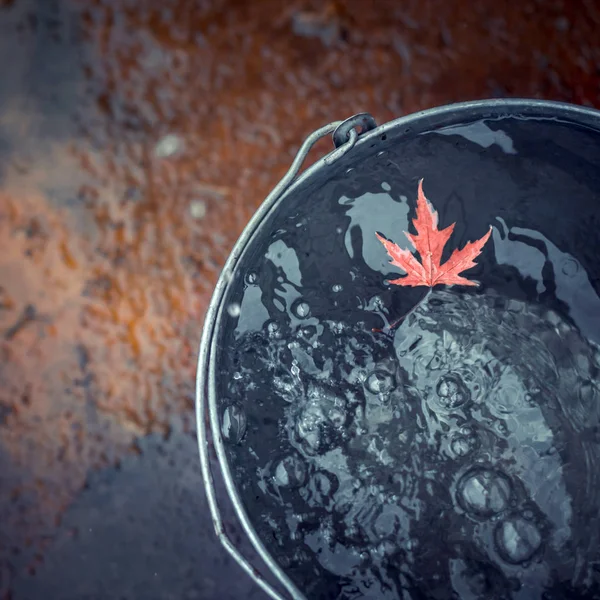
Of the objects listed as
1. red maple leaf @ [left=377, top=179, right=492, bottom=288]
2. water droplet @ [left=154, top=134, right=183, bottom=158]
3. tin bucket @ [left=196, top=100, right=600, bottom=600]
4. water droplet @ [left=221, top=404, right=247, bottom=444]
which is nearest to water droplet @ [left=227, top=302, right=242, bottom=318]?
tin bucket @ [left=196, top=100, right=600, bottom=600]

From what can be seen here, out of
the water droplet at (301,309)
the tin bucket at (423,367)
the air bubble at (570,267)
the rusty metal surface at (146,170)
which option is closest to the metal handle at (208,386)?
the tin bucket at (423,367)

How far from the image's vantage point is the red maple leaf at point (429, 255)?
25.5 inches

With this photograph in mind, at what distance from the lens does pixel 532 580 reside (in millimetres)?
641

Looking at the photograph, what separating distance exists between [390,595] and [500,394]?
299 millimetres

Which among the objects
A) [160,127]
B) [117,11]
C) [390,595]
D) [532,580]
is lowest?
[532,580]

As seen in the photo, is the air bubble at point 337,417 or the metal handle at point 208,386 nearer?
the metal handle at point 208,386

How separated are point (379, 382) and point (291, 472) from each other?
0.16 metres

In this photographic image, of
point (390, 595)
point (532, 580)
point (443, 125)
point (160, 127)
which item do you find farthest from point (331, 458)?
point (160, 127)

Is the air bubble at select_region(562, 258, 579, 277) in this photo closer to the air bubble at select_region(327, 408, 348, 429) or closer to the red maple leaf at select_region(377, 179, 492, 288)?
the red maple leaf at select_region(377, 179, 492, 288)

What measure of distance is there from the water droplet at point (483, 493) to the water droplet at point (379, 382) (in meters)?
0.16

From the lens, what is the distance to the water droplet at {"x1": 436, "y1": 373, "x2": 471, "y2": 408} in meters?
0.68

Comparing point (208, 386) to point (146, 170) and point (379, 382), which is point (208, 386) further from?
point (146, 170)

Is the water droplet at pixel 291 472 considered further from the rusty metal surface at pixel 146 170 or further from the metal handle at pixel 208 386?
the rusty metal surface at pixel 146 170

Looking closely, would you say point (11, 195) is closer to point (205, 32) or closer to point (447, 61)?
point (205, 32)
